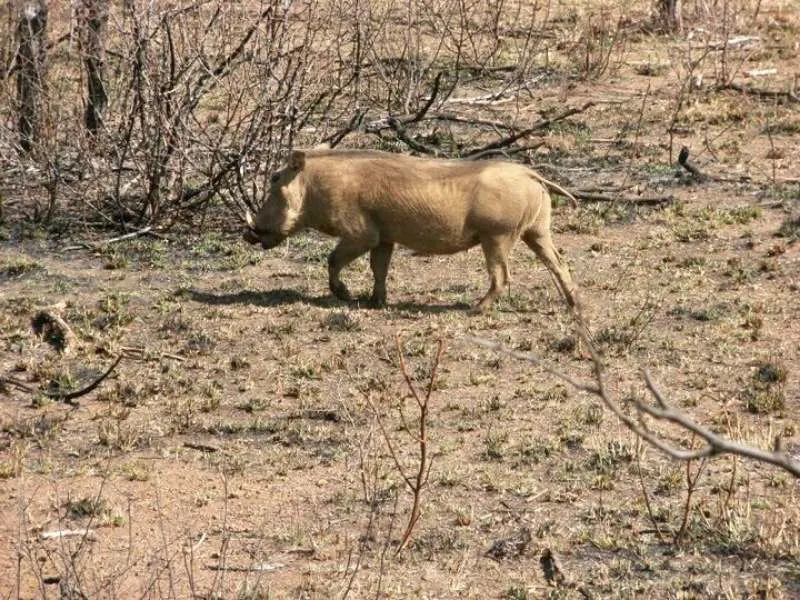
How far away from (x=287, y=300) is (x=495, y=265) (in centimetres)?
131

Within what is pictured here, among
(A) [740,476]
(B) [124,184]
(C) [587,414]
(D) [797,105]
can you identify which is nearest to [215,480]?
(C) [587,414]

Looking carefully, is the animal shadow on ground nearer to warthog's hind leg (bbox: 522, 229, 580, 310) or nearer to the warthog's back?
the warthog's back

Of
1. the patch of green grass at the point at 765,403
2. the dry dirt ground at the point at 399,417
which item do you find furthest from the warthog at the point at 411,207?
the patch of green grass at the point at 765,403

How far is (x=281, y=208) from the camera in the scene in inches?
348

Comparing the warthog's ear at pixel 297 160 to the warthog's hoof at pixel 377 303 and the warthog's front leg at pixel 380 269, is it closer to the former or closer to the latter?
the warthog's front leg at pixel 380 269

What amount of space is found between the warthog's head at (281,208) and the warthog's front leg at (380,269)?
50 centimetres

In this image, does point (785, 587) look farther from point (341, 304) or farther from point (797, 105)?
point (797, 105)

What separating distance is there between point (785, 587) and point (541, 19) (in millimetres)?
11665

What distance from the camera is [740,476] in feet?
20.7

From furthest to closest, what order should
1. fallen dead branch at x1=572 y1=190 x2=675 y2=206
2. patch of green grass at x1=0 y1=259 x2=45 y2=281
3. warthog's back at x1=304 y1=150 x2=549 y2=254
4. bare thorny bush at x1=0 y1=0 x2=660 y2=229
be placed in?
fallen dead branch at x1=572 y1=190 x2=675 y2=206
bare thorny bush at x1=0 y1=0 x2=660 y2=229
patch of green grass at x1=0 y1=259 x2=45 y2=281
warthog's back at x1=304 y1=150 x2=549 y2=254

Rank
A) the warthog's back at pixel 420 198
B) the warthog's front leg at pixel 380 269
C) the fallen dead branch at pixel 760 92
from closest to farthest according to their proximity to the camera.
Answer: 1. the warthog's back at pixel 420 198
2. the warthog's front leg at pixel 380 269
3. the fallen dead branch at pixel 760 92

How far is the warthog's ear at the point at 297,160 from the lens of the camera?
8.65 metres

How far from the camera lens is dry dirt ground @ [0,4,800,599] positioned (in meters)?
5.56

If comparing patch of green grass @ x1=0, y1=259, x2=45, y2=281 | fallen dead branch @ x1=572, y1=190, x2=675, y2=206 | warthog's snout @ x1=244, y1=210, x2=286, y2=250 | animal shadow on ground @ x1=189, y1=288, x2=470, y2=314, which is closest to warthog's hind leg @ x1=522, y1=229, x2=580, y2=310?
animal shadow on ground @ x1=189, y1=288, x2=470, y2=314
